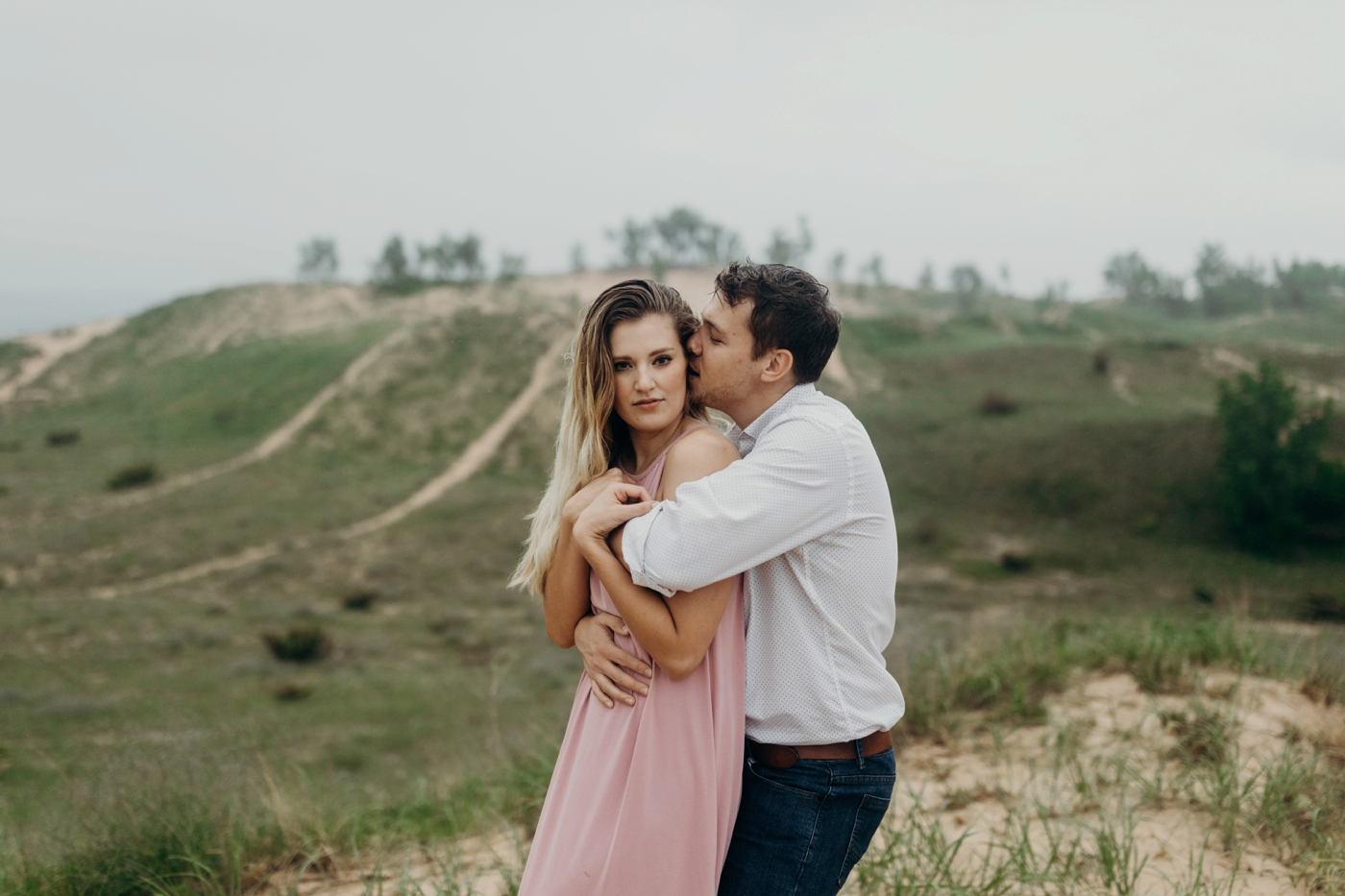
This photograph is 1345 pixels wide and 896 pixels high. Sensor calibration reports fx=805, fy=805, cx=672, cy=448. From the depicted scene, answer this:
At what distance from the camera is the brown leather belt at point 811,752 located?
2.03m

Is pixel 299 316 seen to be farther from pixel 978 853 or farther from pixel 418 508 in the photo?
pixel 978 853

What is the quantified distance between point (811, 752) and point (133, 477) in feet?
112

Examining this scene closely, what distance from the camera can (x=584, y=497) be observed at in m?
2.12

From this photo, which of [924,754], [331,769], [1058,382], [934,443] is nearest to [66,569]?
[331,769]

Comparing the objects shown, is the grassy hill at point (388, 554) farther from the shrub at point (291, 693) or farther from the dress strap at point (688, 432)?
the dress strap at point (688, 432)

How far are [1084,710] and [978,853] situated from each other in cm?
220

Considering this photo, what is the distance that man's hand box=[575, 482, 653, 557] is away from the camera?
1.95 m

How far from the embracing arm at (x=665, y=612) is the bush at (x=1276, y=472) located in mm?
26002

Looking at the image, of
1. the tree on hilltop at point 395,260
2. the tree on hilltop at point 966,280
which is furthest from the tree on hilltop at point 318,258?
the tree on hilltop at point 966,280

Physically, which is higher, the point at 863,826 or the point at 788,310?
the point at 788,310

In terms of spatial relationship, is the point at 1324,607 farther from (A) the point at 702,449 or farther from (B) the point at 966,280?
(B) the point at 966,280

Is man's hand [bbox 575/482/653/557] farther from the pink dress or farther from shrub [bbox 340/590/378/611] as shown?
shrub [bbox 340/590/378/611]

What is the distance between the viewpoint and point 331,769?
10.6 m

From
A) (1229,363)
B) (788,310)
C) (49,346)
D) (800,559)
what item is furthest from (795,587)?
(49,346)
